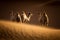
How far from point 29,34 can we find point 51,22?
3788 mm

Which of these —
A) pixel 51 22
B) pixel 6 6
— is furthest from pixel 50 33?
pixel 6 6

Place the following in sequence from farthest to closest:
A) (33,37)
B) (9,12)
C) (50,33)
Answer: (9,12) → (50,33) → (33,37)

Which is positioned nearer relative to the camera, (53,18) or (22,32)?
(22,32)

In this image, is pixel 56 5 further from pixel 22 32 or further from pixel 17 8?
pixel 22 32

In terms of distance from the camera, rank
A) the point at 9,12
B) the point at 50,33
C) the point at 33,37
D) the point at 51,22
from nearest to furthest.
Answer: the point at 33,37 → the point at 50,33 → the point at 51,22 → the point at 9,12

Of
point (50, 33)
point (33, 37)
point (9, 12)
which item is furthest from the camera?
point (9, 12)

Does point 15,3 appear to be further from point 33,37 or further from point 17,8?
point 33,37

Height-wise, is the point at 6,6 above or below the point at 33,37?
above

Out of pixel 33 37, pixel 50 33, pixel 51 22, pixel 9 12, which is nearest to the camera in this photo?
pixel 33 37

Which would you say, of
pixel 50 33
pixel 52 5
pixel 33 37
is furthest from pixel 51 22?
pixel 33 37

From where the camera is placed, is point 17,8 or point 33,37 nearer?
point 33,37

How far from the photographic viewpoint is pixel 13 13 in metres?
12.5

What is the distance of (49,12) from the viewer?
12.5 meters

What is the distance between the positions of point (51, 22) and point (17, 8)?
2.27m
